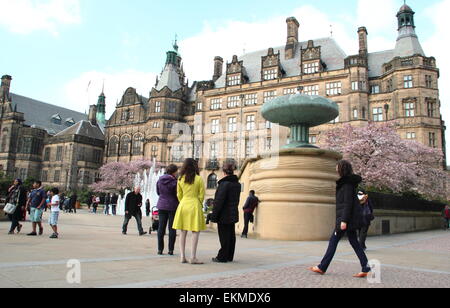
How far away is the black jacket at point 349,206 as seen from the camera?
5465mm

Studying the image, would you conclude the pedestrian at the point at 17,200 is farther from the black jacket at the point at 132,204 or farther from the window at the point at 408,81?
the window at the point at 408,81

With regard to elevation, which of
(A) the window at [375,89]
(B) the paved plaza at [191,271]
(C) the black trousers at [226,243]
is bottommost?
(B) the paved plaza at [191,271]

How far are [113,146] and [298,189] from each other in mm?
53587

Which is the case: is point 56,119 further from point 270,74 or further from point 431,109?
point 431,109

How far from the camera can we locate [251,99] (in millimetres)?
48094

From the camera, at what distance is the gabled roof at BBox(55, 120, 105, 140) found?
208 feet

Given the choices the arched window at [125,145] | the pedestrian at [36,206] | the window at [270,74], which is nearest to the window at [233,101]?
the window at [270,74]

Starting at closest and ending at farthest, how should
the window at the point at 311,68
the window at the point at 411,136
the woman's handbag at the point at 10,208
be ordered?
the woman's handbag at the point at 10,208, the window at the point at 411,136, the window at the point at 311,68

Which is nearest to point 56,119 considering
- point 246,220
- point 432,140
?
point 432,140

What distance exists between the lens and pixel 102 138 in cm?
6631

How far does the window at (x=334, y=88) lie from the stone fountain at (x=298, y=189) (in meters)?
31.6

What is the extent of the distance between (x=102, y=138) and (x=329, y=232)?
60.8 metres

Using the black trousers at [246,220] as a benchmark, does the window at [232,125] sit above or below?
above
